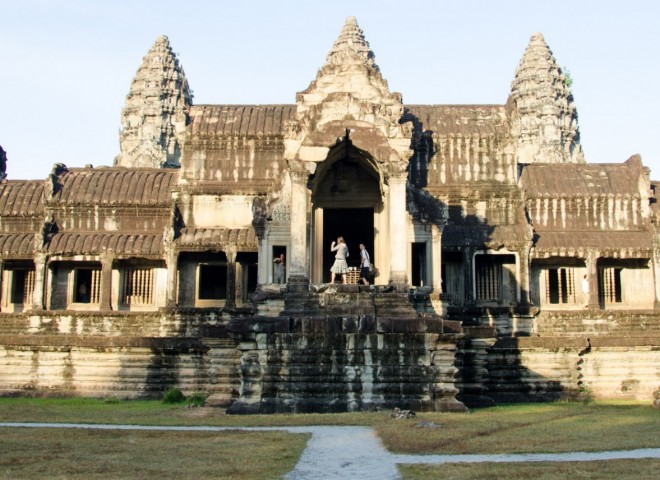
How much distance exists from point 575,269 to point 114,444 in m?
20.5

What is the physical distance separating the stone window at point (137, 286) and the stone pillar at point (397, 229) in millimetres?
12251

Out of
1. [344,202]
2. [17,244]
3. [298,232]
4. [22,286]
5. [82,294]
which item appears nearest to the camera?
[298,232]

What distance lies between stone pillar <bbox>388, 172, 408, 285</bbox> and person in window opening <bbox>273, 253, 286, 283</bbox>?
13.1ft

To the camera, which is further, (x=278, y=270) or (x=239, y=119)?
(x=239, y=119)

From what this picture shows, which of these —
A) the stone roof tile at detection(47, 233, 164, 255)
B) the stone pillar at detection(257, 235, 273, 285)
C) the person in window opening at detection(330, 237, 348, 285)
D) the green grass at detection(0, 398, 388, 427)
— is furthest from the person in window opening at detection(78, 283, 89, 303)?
the person in window opening at detection(330, 237, 348, 285)

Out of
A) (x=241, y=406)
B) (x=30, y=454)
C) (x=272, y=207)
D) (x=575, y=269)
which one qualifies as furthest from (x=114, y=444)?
(x=575, y=269)

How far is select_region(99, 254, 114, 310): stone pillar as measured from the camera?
2973cm

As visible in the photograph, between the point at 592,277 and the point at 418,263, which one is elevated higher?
the point at 418,263

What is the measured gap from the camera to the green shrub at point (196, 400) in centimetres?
2258

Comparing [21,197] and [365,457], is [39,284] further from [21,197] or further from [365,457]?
A: [365,457]

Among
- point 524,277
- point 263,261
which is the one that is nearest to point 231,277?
point 263,261

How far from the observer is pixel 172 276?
29234 mm

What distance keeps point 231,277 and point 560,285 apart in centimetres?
1149

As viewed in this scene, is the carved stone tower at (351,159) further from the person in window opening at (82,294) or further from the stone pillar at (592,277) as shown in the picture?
the person in window opening at (82,294)
